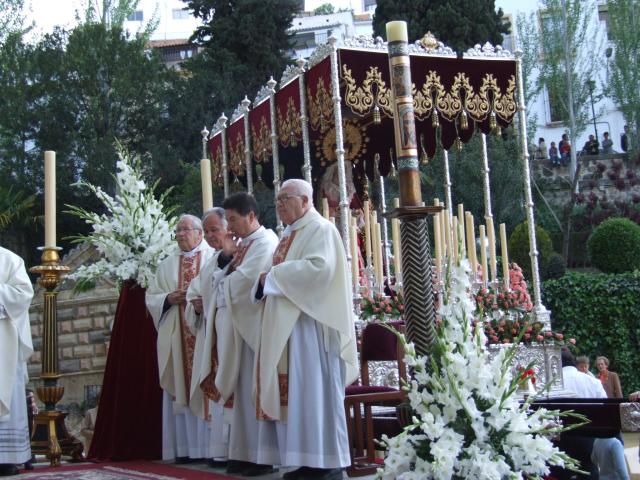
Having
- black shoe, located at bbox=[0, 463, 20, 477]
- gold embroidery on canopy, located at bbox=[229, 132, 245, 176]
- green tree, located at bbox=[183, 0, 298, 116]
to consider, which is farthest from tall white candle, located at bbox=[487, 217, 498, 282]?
green tree, located at bbox=[183, 0, 298, 116]

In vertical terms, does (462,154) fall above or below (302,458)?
above

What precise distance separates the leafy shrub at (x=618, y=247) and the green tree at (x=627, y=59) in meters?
12.3

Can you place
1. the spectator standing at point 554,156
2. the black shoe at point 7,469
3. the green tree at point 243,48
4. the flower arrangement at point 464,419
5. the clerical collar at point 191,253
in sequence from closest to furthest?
1. the flower arrangement at point 464,419
2. the black shoe at point 7,469
3. the clerical collar at point 191,253
4. the green tree at point 243,48
5. the spectator standing at point 554,156

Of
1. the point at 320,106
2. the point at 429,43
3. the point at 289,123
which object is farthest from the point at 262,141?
the point at 429,43

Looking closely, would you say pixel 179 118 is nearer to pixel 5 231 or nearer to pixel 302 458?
pixel 5 231

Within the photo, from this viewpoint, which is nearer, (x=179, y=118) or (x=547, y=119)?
(x=179, y=118)

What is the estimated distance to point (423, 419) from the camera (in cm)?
377

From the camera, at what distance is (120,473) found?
20.1ft

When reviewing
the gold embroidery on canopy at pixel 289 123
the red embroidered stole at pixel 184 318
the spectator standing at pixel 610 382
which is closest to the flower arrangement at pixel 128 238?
the red embroidered stole at pixel 184 318

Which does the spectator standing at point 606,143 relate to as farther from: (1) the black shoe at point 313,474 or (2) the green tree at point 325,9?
(1) the black shoe at point 313,474

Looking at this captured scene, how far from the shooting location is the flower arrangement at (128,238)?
23.4 feet

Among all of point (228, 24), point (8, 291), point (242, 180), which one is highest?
point (228, 24)

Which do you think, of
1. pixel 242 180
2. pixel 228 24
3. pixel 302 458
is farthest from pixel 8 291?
pixel 228 24

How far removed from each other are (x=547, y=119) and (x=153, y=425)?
28723 mm
